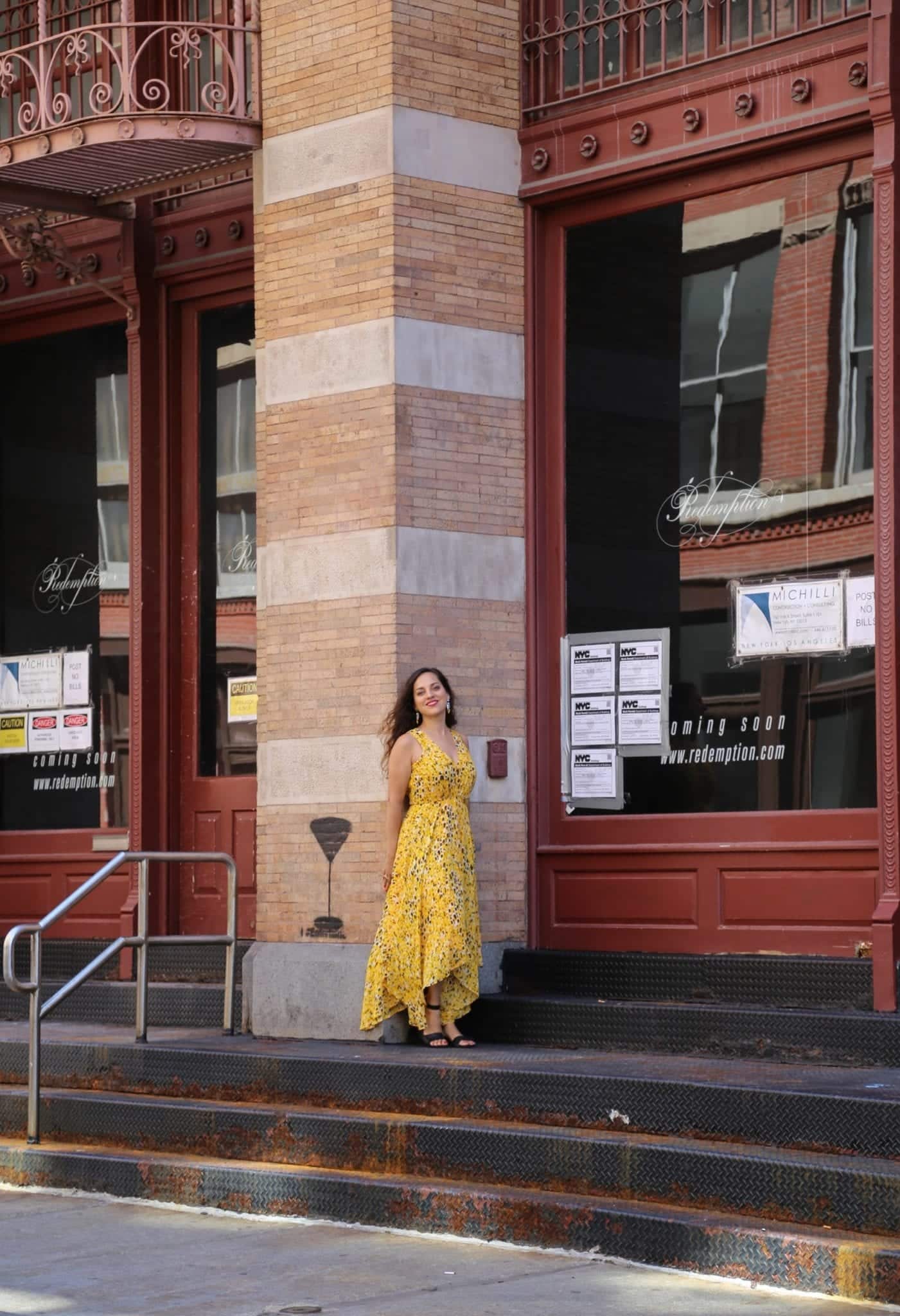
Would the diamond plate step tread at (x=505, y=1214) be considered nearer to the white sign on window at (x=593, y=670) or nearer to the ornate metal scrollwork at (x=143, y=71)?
the white sign on window at (x=593, y=670)

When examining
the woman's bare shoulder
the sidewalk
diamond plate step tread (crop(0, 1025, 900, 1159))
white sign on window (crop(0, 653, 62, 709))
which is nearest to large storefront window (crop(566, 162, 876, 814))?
the woman's bare shoulder

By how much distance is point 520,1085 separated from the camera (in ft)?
30.3

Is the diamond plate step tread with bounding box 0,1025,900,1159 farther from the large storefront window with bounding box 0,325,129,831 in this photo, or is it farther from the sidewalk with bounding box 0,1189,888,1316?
the large storefront window with bounding box 0,325,129,831

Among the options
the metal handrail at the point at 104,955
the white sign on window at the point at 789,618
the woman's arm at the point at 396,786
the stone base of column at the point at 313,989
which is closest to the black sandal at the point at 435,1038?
the stone base of column at the point at 313,989

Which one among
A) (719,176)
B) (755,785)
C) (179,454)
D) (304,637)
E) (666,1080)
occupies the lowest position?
(666,1080)

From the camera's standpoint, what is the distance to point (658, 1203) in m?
8.03

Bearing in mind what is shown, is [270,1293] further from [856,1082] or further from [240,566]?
[240,566]

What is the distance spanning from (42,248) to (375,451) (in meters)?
3.71

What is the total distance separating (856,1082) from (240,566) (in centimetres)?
655

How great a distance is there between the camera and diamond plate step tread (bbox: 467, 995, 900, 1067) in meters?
9.46

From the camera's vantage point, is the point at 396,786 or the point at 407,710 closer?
the point at 396,786

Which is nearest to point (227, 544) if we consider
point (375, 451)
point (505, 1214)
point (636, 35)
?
point (375, 451)

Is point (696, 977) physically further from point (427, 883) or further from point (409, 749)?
point (409, 749)

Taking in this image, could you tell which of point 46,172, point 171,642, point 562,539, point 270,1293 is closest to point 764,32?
point 562,539
